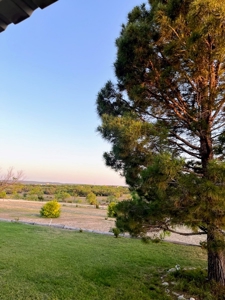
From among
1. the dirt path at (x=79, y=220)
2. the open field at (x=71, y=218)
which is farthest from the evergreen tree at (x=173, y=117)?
the open field at (x=71, y=218)

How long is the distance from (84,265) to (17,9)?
4.62 m

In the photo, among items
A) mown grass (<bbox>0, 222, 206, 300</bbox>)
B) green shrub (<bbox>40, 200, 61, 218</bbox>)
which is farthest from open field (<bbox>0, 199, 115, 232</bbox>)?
mown grass (<bbox>0, 222, 206, 300</bbox>)

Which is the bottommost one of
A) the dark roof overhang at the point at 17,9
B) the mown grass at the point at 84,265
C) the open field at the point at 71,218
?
the open field at the point at 71,218

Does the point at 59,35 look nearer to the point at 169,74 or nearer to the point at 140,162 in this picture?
the point at 169,74

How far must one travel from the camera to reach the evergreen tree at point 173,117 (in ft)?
8.53

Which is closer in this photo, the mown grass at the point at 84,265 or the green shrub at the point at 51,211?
the mown grass at the point at 84,265

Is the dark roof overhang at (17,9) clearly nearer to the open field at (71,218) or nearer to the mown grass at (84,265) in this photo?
the mown grass at (84,265)

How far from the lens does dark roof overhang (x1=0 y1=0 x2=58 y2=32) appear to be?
43.9 inches

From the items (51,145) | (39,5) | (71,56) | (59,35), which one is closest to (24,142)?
(51,145)

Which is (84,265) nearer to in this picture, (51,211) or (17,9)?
(17,9)

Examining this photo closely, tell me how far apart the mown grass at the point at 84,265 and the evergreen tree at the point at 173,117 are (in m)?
1.09

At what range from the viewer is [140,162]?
362 cm

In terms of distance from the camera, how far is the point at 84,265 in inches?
178

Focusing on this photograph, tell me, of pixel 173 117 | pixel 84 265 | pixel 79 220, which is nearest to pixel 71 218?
pixel 79 220
